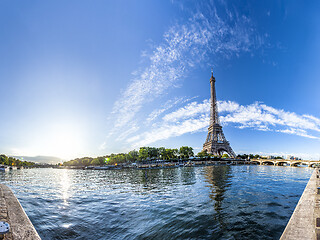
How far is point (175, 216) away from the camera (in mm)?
10367

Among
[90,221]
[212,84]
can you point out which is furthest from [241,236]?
[212,84]

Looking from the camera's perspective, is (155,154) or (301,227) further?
(155,154)

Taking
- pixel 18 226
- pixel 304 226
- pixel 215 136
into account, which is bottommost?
pixel 18 226

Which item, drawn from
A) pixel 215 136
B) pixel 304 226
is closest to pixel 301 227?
pixel 304 226

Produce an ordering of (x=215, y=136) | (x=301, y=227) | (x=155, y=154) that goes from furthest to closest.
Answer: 1. (x=155, y=154)
2. (x=215, y=136)
3. (x=301, y=227)

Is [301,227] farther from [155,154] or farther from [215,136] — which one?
[155,154]

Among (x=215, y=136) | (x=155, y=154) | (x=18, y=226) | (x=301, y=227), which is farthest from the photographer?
(x=155, y=154)

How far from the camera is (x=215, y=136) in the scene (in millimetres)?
116125

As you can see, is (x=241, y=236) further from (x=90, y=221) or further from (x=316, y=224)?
(x=90, y=221)

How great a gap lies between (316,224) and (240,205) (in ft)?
26.3

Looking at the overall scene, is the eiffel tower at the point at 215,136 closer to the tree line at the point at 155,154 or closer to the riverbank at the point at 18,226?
the tree line at the point at 155,154

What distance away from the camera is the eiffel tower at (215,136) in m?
113

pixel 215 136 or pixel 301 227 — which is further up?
pixel 215 136

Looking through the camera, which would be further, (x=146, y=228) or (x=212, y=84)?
(x=212, y=84)
